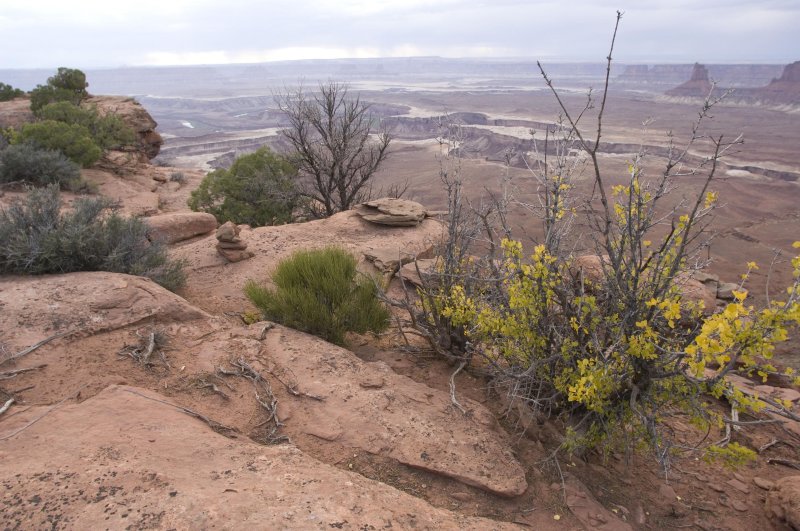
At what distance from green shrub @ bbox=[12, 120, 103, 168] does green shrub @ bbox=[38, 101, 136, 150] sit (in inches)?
52.3

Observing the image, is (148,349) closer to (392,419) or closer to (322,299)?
(322,299)

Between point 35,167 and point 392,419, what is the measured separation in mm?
12457

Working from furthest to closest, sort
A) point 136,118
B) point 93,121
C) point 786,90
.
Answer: point 786,90
point 136,118
point 93,121

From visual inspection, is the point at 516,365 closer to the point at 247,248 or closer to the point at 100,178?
the point at 247,248

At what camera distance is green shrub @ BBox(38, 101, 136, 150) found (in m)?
16.4

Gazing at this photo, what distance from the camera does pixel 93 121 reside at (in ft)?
55.2

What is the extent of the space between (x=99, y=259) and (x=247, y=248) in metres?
3.29

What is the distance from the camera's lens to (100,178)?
15.5 m

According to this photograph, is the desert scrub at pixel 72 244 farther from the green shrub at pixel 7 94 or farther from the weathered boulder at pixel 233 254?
the green shrub at pixel 7 94

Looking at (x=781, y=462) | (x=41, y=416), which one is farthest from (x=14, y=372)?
(x=781, y=462)

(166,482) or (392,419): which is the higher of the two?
(166,482)

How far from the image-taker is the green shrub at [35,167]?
11266 mm

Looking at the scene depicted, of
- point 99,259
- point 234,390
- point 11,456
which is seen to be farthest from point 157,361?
point 99,259

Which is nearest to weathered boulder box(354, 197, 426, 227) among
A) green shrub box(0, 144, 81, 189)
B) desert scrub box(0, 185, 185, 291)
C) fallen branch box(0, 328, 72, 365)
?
desert scrub box(0, 185, 185, 291)
